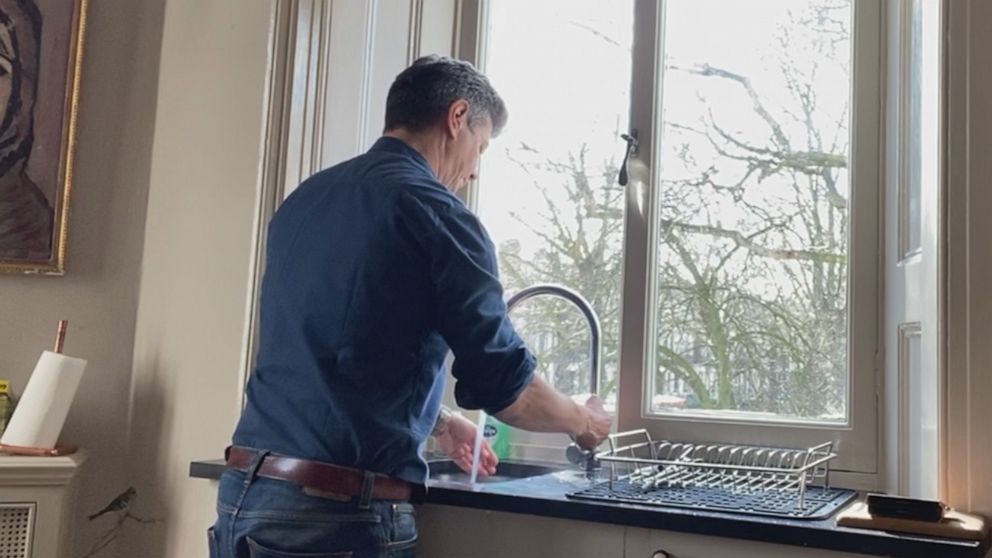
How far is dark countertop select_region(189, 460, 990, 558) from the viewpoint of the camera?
128cm

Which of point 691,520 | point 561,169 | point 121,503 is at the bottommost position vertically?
point 121,503

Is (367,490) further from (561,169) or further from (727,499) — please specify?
(561,169)

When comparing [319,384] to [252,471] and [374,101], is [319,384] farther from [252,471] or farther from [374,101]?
[374,101]

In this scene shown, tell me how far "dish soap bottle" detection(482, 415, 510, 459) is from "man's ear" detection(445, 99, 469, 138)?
692 millimetres

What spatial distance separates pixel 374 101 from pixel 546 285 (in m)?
0.56

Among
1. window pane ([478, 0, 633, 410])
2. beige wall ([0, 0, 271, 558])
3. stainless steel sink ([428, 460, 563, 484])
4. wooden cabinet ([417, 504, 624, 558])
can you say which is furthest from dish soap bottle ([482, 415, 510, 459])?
beige wall ([0, 0, 271, 558])

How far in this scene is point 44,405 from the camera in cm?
194

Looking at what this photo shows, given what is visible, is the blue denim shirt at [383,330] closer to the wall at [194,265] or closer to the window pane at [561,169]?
the wall at [194,265]

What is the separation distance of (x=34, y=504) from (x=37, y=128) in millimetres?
797

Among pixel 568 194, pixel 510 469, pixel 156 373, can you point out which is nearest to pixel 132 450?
pixel 156 373

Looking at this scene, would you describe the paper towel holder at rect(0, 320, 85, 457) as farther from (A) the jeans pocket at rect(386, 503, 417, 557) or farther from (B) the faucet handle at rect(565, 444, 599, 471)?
(B) the faucet handle at rect(565, 444, 599, 471)

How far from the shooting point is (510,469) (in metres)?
2.01

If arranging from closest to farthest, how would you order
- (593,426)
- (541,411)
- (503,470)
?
(541,411)
(593,426)
(503,470)

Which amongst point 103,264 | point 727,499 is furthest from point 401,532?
point 103,264
